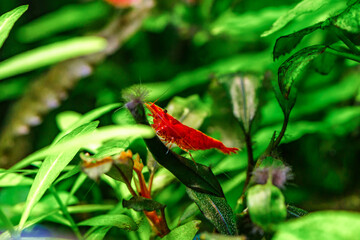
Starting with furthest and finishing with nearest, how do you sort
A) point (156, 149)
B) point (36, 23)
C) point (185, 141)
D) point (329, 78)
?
point (36, 23), point (329, 78), point (185, 141), point (156, 149)

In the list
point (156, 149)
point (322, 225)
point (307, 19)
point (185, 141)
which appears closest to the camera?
point (322, 225)

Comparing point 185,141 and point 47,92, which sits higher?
point 185,141

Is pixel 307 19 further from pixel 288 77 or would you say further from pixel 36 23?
pixel 36 23

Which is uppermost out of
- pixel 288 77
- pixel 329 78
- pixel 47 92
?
pixel 288 77

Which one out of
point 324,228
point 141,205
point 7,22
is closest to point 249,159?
point 141,205

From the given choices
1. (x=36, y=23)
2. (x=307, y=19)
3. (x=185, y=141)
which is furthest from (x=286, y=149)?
(x=36, y=23)

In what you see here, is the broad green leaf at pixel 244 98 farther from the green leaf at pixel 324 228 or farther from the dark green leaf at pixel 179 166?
the green leaf at pixel 324 228

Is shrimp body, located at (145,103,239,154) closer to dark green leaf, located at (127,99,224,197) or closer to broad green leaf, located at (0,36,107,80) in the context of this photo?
dark green leaf, located at (127,99,224,197)

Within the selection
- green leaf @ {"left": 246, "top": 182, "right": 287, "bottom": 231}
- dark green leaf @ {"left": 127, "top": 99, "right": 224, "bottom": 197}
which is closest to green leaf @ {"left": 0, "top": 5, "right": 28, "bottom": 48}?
dark green leaf @ {"left": 127, "top": 99, "right": 224, "bottom": 197}
